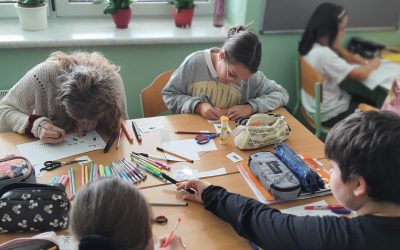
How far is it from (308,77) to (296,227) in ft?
5.48

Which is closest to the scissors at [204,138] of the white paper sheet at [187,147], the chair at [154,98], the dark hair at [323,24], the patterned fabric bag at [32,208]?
the white paper sheet at [187,147]

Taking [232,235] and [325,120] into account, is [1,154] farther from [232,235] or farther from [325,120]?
[325,120]

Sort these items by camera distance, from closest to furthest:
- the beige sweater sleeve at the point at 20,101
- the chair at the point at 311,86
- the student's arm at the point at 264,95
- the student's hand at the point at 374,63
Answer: the beige sweater sleeve at the point at 20,101
the student's arm at the point at 264,95
the chair at the point at 311,86
the student's hand at the point at 374,63

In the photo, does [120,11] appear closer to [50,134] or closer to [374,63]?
[50,134]

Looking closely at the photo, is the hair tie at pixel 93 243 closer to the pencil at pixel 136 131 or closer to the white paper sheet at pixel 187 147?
the white paper sheet at pixel 187 147

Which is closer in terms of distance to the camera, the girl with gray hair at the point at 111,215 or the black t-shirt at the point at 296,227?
the girl with gray hair at the point at 111,215

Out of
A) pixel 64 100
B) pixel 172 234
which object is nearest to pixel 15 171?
pixel 64 100

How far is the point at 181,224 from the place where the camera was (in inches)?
44.4

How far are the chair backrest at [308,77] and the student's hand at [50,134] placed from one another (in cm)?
162

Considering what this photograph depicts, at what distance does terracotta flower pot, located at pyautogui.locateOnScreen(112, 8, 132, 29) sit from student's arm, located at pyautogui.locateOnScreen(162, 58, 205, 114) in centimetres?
84

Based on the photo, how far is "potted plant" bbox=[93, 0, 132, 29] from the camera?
2467 mm

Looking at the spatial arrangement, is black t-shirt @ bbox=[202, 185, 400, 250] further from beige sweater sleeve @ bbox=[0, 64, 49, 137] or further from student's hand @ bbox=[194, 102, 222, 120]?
beige sweater sleeve @ bbox=[0, 64, 49, 137]

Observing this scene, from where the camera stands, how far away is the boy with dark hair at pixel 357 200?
922mm

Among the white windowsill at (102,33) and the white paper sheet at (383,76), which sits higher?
the white windowsill at (102,33)
